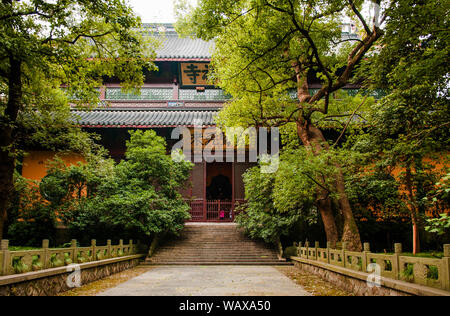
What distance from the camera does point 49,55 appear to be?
15.6 ft

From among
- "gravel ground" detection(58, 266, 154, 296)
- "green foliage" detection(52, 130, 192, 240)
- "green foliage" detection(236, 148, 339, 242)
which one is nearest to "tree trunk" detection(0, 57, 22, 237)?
"gravel ground" detection(58, 266, 154, 296)

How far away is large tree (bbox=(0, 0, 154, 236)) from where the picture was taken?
4406 mm

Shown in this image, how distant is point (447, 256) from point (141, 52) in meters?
5.78

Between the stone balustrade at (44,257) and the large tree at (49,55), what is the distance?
0.91 meters

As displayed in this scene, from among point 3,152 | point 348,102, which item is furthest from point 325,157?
point 3,152

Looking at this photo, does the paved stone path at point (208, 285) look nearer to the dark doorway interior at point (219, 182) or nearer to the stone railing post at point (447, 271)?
the stone railing post at point (447, 271)

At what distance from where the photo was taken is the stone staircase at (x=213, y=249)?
939cm

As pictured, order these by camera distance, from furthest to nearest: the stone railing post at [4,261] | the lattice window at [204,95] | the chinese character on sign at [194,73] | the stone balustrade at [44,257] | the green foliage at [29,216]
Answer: the lattice window at [204,95], the chinese character on sign at [194,73], the green foliage at [29,216], the stone balustrade at [44,257], the stone railing post at [4,261]

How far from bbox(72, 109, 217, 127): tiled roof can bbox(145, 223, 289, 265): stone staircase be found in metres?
4.10

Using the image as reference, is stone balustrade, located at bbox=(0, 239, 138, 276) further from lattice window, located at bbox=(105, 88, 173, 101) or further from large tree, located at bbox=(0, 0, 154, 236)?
lattice window, located at bbox=(105, 88, 173, 101)

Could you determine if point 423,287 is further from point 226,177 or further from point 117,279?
point 226,177

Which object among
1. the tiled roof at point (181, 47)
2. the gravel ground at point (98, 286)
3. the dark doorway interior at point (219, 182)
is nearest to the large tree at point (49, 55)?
the gravel ground at point (98, 286)

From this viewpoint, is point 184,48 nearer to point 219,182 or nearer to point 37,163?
point 219,182

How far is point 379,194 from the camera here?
7.73 m
